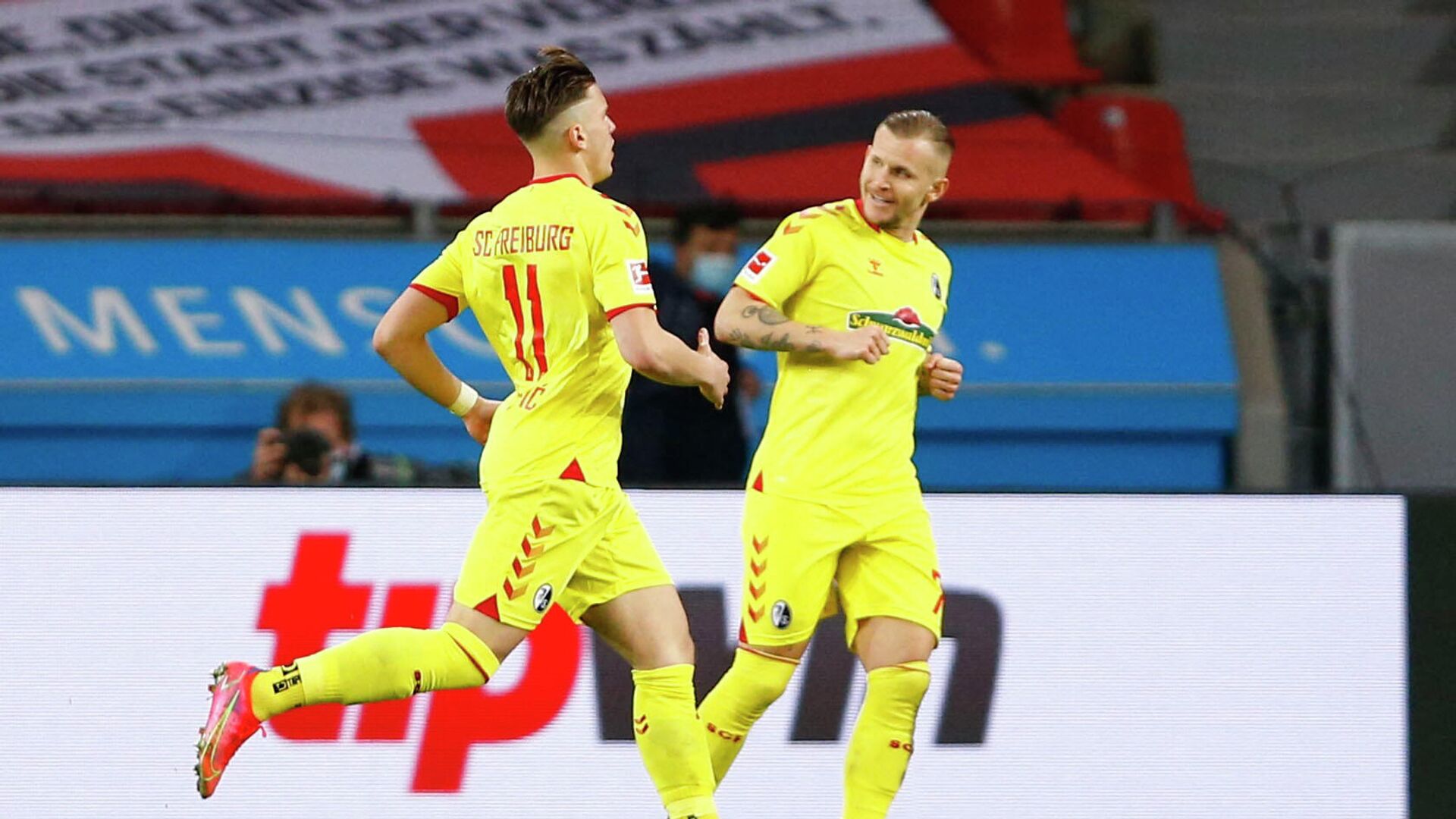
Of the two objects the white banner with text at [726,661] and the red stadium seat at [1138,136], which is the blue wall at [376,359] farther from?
the white banner with text at [726,661]

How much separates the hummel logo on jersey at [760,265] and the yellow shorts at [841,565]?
52 cm

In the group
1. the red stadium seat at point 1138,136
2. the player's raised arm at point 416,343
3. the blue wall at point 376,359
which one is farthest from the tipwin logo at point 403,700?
the red stadium seat at point 1138,136

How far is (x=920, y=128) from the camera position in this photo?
4.90 metres

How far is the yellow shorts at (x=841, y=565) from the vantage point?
191 inches

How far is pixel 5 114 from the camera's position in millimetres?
9055

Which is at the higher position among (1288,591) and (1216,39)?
(1216,39)

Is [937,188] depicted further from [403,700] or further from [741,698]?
[403,700]

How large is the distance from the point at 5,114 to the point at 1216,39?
5588mm

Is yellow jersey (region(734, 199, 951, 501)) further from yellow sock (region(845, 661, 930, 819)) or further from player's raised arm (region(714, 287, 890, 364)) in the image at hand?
yellow sock (region(845, 661, 930, 819))

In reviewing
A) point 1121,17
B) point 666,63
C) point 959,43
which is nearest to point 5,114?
point 666,63

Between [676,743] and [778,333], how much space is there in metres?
0.95

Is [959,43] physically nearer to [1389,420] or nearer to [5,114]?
[1389,420]

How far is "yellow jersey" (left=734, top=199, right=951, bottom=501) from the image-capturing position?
4.89m

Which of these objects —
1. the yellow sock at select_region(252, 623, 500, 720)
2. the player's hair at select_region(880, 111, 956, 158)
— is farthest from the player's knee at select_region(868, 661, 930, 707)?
the player's hair at select_region(880, 111, 956, 158)
